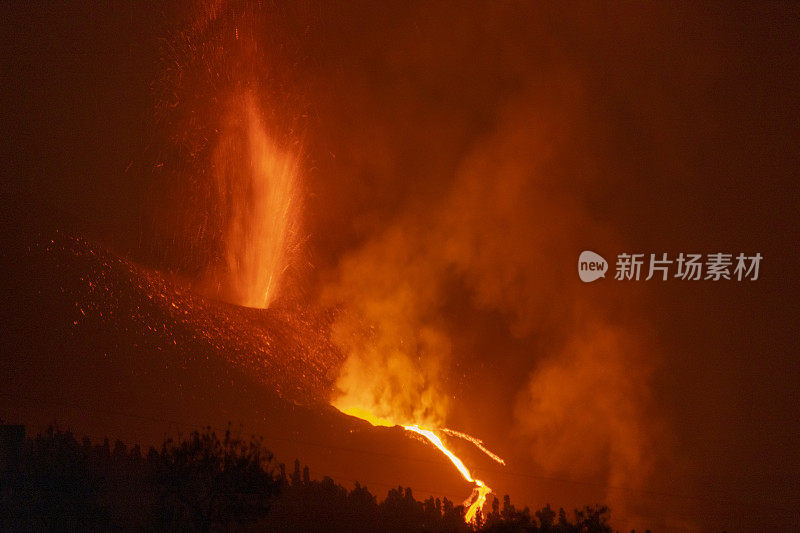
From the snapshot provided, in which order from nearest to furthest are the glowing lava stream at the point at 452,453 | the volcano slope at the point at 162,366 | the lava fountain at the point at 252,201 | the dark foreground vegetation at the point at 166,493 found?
the dark foreground vegetation at the point at 166,493 → the volcano slope at the point at 162,366 → the glowing lava stream at the point at 452,453 → the lava fountain at the point at 252,201

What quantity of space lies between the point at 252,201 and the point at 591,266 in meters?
15.4

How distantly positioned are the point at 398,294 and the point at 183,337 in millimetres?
10168

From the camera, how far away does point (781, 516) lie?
32375 millimetres

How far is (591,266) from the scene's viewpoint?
109ft

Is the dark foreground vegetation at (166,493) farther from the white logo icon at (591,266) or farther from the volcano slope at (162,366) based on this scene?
the white logo icon at (591,266)

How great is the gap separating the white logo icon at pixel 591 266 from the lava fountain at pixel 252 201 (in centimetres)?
1316

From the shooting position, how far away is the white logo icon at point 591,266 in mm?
32531

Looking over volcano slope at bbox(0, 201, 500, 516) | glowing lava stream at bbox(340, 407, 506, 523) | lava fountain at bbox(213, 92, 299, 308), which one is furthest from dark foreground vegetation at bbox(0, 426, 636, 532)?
lava fountain at bbox(213, 92, 299, 308)

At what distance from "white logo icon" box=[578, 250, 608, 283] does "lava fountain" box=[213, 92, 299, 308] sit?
43.2ft

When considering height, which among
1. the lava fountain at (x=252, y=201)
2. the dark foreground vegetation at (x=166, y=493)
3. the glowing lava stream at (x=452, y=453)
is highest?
the lava fountain at (x=252, y=201)

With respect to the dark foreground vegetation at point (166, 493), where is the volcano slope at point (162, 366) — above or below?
above

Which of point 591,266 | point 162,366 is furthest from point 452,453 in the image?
point 162,366

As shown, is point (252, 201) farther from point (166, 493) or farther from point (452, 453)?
point (166, 493)

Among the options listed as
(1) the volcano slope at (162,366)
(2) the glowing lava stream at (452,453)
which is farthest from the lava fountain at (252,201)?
(2) the glowing lava stream at (452,453)
